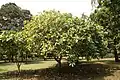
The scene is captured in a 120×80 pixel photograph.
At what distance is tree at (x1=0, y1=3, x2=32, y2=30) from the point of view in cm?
4934

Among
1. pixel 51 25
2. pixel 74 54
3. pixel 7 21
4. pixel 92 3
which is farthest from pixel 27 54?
pixel 7 21

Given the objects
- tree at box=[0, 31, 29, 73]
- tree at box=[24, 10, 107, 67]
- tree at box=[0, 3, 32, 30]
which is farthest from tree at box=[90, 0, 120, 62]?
tree at box=[0, 3, 32, 30]

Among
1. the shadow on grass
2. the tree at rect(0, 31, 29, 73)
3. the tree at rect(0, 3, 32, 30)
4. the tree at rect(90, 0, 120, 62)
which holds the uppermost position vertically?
the tree at rect(0, 3, 32, 30)

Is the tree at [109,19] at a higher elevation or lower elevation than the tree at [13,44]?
higher

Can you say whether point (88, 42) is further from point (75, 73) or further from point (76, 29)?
point (75, 73)

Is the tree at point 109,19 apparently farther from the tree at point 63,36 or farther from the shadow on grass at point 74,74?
the tree at point 63,36

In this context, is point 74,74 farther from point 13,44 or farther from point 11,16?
point 11,16

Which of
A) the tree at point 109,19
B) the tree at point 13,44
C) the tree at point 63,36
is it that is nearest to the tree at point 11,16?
the tree at point 109,19

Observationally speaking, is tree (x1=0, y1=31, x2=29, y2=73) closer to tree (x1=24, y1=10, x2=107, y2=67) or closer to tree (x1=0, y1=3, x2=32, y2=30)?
tree (x1=24, y1=10, x2=107, y2=67)

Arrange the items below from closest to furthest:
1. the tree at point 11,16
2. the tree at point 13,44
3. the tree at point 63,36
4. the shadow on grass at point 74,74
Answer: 1. the tree at point 63,36
2. the shadow on grass at point 74,74
3. the tree at point 13,44
4. the tree at point 11,16

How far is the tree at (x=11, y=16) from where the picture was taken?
49344 mm

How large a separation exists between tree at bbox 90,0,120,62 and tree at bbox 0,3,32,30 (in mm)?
24674

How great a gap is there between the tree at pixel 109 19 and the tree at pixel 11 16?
81.0ft

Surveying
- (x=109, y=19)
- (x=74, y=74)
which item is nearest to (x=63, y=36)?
(x=74, y=74)
